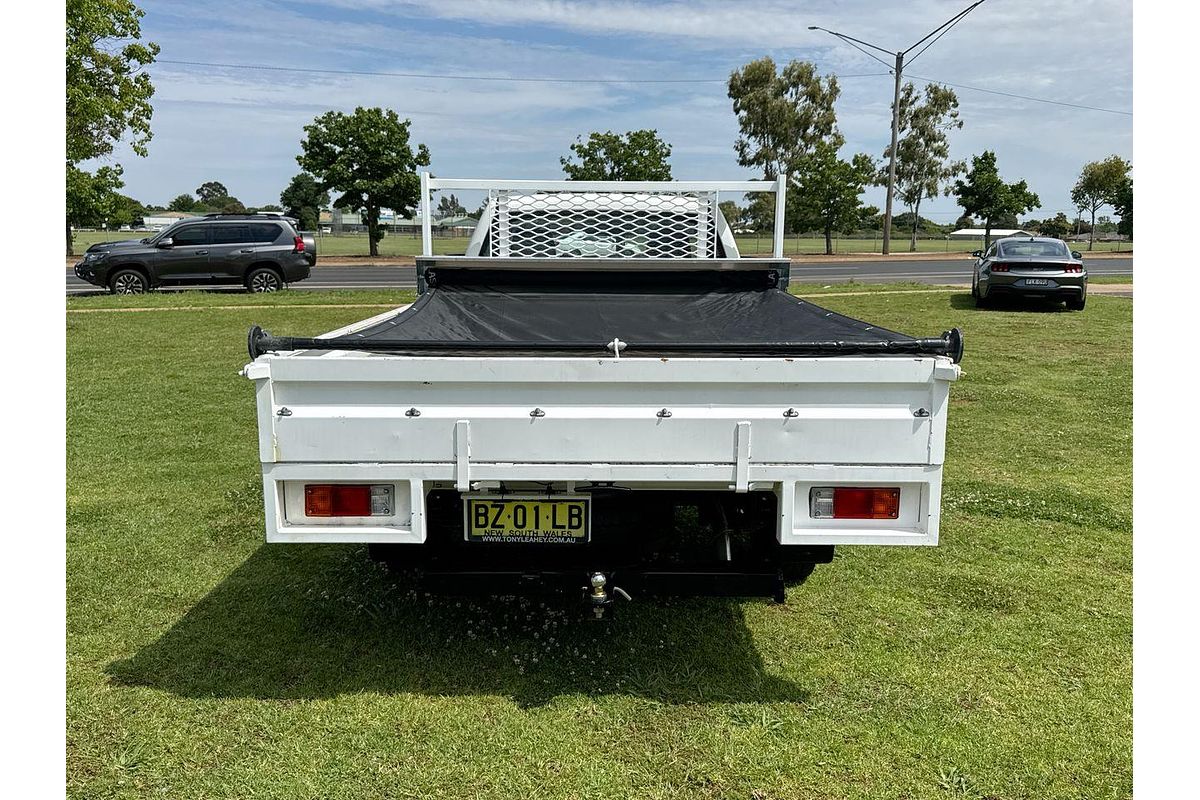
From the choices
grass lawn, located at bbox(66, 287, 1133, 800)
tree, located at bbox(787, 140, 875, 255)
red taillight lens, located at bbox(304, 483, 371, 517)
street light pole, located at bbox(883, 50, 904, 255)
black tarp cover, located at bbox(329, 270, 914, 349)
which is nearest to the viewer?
grass lawn, located at bbox(66, 287, 1133, 800)

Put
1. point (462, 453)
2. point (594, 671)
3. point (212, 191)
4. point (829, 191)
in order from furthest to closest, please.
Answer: point (212, 191)
point (829, 191)
point (594, 671)
point (462, 453)

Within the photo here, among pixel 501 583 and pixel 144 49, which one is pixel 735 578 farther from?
pixel 144 49

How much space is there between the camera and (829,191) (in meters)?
44.4

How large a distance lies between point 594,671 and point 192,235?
19054 millimetres

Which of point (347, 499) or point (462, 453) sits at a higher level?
point (462, 453)

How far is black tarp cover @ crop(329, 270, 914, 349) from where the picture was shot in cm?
423

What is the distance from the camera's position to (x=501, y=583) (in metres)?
3.47

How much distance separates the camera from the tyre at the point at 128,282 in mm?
19391

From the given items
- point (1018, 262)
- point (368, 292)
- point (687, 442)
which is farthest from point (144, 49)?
point (687, 442)

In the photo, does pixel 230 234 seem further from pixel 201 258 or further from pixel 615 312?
pixel 615 312

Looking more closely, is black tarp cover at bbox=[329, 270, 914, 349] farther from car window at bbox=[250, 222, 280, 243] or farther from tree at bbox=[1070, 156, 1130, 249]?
tree at bbox=[1070, 156, 1130, 249]

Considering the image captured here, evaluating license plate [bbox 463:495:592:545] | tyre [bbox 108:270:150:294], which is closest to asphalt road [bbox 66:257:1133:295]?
tyre [bbox 108:270:150:294]

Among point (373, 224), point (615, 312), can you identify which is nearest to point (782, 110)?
point (373, 224)

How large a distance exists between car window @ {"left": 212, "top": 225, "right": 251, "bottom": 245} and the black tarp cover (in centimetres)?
1647
